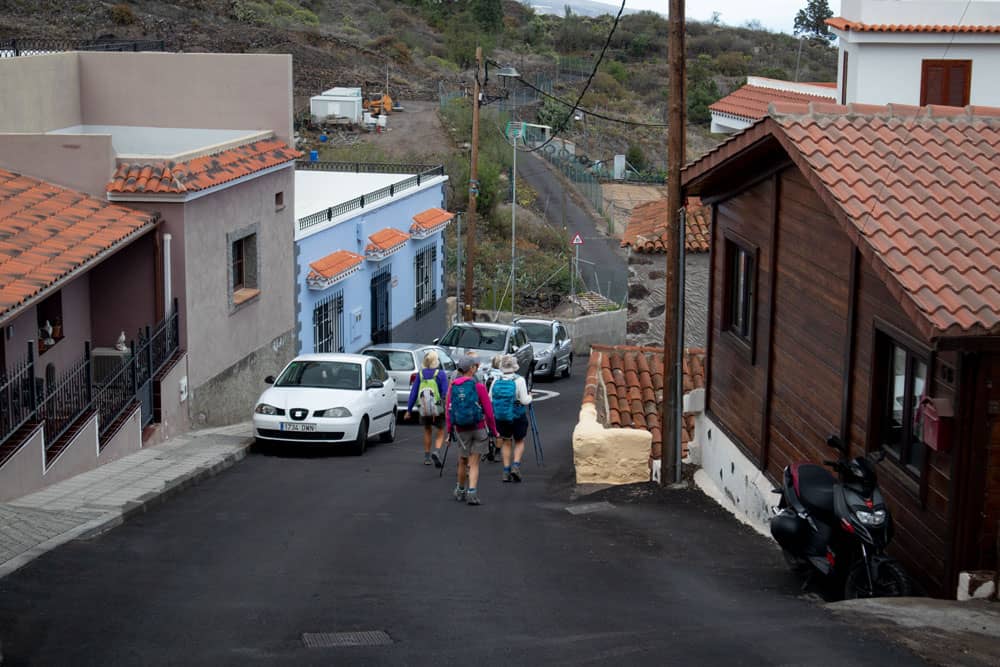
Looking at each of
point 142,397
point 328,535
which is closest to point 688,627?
point 328,535

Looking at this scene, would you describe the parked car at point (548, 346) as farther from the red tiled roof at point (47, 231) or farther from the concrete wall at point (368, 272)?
the red tiled roof at point (47, 231)

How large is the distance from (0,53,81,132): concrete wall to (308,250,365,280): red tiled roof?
525 cm

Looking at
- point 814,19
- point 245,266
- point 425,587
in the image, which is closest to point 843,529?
point 425,587

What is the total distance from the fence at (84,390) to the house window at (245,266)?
2.95 metres

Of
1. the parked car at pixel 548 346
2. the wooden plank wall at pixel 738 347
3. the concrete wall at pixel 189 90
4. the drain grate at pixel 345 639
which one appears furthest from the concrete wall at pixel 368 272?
the drain grate at pixel 345 639

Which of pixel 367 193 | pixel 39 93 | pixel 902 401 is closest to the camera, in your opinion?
pixel 902 401

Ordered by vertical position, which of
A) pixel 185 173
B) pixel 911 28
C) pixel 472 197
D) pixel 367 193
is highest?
pixel 911 28

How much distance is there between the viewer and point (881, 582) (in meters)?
8.81

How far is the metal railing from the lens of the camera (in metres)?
26.4

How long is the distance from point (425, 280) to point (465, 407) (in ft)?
70.9

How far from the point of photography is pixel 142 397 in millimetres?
17516

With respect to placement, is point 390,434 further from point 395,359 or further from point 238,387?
point 395,359

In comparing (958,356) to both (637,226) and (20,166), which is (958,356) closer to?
(20,166)

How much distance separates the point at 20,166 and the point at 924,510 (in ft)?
47.1
